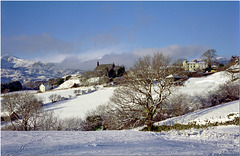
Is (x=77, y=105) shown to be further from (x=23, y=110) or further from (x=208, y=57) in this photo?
(x=208, y=57)

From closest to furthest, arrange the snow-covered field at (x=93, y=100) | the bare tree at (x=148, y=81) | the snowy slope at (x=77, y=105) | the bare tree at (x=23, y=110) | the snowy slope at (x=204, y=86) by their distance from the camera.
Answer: the bare tree at (x=148, y=81) < the bare tree at (x=23, y=110) < the snowy slope at (x=77, y=105) < the snow-covered field at (x=93, y=100) < the snowy slope at (x=204, y=86)

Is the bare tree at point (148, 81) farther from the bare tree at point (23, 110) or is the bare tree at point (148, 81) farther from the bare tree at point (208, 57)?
the bare tree at point (208, 57)

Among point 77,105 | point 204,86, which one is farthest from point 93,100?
point 204,86

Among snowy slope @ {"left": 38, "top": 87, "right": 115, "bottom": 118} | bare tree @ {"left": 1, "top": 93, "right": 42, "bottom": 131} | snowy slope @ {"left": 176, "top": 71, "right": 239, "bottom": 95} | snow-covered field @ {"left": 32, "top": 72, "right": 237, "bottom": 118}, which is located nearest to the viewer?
bare tree @ {"left": 1, "top": 93, "right": 42, "bottom": 131}

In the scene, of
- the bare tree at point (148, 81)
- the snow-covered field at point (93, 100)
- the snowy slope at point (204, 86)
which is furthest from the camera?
the snowy slope at point (204, 86)

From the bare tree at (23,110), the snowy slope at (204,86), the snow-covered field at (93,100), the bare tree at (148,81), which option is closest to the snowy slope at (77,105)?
the snow-covered field at (93,100)

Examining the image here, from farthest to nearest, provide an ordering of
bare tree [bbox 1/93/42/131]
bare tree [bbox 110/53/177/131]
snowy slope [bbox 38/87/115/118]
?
snowy slope [bbox 38/87/115/118], bare tree [bbox 1/93/42/131], bare tree [bbox 110/53/177/131]

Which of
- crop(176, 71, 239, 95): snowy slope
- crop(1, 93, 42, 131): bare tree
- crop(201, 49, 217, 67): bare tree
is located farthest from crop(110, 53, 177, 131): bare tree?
crop(201, 49, 217, 67): bare tree

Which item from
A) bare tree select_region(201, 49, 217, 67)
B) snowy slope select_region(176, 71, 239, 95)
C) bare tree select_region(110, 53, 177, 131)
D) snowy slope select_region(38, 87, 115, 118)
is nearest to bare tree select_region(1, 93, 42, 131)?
snowy slope select_region(38, 87, 115, 118)

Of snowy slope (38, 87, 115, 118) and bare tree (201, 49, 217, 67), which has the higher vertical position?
bare tree (201, 49, 217, 67)

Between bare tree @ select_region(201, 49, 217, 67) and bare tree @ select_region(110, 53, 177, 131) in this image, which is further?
bare tree @ select_region(201, 49, 217, 67)

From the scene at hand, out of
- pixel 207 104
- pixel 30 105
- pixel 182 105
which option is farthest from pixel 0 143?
pixel 207 104

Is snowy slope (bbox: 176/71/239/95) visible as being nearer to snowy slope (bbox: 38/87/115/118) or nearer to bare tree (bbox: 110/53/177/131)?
bare tree (bbox: 110/53/177/131)

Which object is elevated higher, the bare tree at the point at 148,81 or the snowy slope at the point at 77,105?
the bare tree at the point at 148,81
